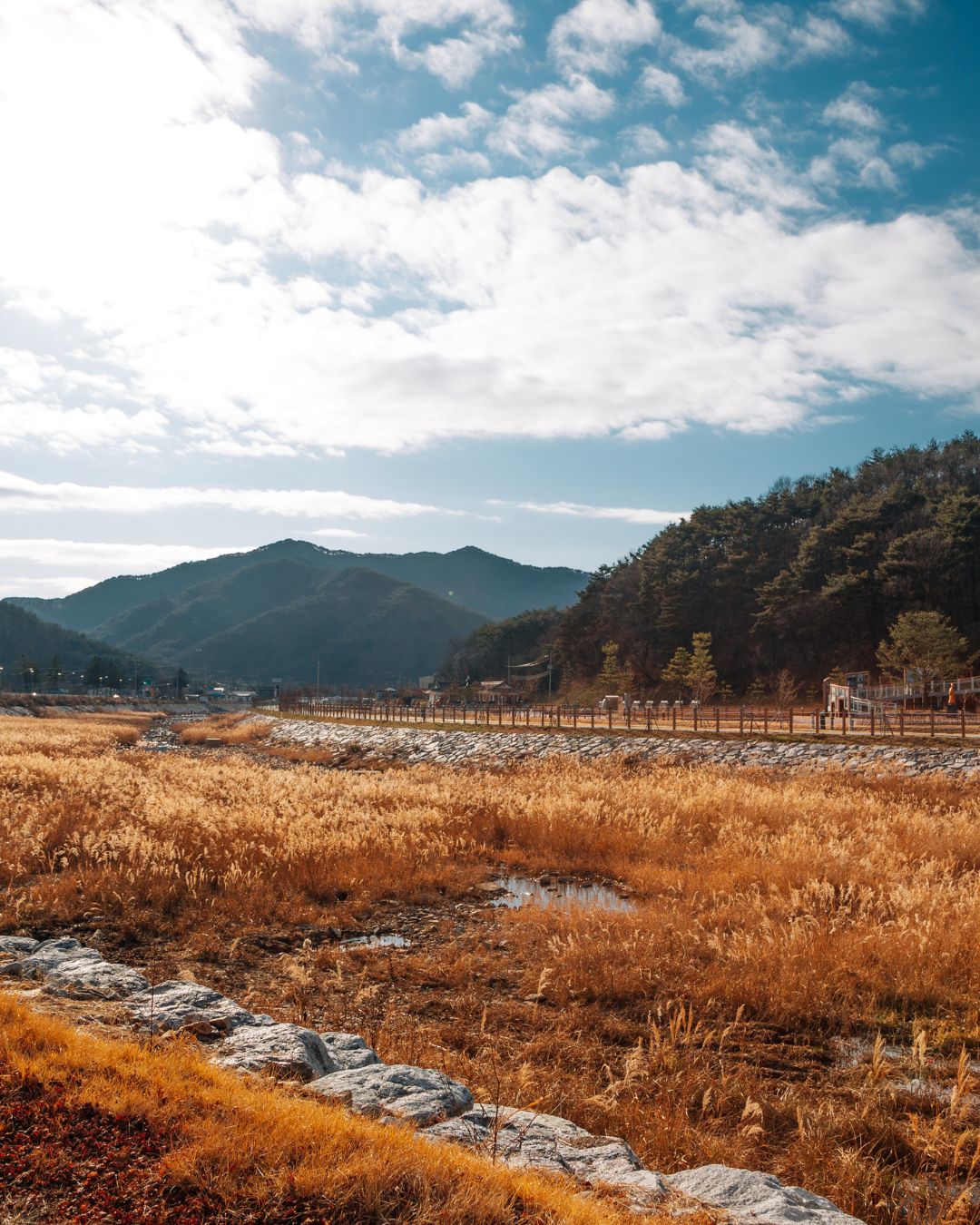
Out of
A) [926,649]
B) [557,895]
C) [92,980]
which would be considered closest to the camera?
[92,980]

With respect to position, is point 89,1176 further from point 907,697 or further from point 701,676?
point 701,676

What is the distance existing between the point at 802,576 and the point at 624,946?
7462 centimetres

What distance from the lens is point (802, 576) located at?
255 ft

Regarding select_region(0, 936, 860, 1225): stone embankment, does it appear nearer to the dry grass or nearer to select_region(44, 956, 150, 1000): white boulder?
select_region(44, 956, 150, 1000): white boulder

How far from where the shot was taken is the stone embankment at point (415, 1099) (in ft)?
14.5

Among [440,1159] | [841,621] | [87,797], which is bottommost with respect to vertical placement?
[87,797]

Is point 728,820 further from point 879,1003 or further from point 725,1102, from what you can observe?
point 725,1102

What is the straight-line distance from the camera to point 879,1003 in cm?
Answer: 816

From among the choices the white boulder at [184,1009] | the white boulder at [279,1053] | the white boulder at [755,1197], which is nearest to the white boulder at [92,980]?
the white boulder at [184,1009]

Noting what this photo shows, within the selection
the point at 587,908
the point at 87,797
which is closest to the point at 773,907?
the point at 587,908

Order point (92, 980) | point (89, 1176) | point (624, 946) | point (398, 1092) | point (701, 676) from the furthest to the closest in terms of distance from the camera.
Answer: point (701, 676), point (624, 946), point (92, 980), point (398, 1092), point (89, 1176)

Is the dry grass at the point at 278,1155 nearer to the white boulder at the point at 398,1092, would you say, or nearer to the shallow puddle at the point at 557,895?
the white boulder at the point at 398,1092

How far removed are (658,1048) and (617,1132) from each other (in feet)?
4.50

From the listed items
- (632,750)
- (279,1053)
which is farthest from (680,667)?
(279,1053)
